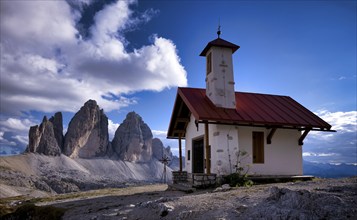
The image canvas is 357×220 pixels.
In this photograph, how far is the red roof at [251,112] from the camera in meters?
15.1

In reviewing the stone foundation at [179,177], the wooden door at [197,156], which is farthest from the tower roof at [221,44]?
the stone foundation at [179,177]

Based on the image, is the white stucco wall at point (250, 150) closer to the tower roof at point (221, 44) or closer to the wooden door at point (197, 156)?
the wooden door at point (197, 156)

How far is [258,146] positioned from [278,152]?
1.32 meters

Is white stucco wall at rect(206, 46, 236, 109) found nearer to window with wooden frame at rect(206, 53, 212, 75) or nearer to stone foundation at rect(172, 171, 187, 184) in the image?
window with wooden frame at rect(206, 53, 212, 75)

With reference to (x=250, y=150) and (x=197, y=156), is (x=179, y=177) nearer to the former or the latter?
(x=197, y=156)

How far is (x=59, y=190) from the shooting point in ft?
279

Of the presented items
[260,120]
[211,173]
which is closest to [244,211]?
[211,173]

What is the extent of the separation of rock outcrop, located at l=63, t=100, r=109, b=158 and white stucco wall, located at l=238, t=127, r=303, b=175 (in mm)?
129226

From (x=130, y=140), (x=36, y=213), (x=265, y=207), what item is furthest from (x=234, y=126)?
(x=130, y=140)

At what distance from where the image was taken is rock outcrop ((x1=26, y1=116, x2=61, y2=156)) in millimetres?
122938

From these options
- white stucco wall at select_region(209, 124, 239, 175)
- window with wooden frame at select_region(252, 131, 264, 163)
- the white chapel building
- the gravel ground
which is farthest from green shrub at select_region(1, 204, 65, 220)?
window with wooden frame at select_region(252, 131, 264, 163)

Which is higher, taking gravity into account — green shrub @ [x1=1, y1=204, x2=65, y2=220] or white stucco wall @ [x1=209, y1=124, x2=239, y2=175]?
white stucco wall @ [x1=209, y1=124, x2=239, y2=175]

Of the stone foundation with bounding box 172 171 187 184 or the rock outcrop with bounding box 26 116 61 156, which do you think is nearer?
the stone foundation with bounding box 172 171 187 184

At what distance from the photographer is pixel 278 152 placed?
54.7 feet
